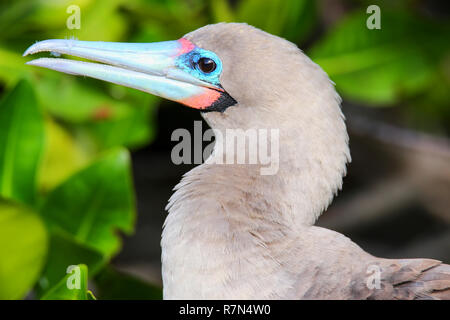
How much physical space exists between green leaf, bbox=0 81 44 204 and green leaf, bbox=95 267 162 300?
0.34m

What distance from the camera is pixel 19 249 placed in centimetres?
160

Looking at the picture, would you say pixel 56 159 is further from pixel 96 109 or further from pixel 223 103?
pixel 223 103

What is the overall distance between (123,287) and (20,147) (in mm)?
485

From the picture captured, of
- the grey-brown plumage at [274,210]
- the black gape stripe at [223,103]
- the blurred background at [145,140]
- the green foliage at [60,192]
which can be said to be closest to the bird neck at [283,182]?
the grey-brown plumage at [274,210]

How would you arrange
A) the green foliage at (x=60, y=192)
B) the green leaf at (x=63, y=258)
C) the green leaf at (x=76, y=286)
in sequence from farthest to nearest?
the green foliage at (x=60, y=192), the green leaf at (x=63, y=258), the green leaf at (x=76, y=286)

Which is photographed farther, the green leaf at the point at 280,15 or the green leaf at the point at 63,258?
the green leaf at the point at 280,15

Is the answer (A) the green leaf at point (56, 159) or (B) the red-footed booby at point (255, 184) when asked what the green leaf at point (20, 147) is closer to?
(B) the red-footed booby at point (255, 184)

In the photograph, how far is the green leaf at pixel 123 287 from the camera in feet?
5.39

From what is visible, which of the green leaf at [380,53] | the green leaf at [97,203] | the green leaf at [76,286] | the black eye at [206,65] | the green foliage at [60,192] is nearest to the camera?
the green leaf at [76,286]

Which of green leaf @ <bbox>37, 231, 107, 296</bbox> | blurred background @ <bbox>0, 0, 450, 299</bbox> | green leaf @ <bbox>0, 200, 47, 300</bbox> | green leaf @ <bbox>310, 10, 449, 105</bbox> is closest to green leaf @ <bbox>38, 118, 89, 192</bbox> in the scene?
blurred background @ <bbox>0, 0, 450, 299</bbox>

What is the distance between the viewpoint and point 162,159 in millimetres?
3891

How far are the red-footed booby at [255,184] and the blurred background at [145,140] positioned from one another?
0.82 feet

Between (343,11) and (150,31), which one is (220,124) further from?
(343,11)

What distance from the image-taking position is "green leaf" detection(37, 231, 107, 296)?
1.62m
